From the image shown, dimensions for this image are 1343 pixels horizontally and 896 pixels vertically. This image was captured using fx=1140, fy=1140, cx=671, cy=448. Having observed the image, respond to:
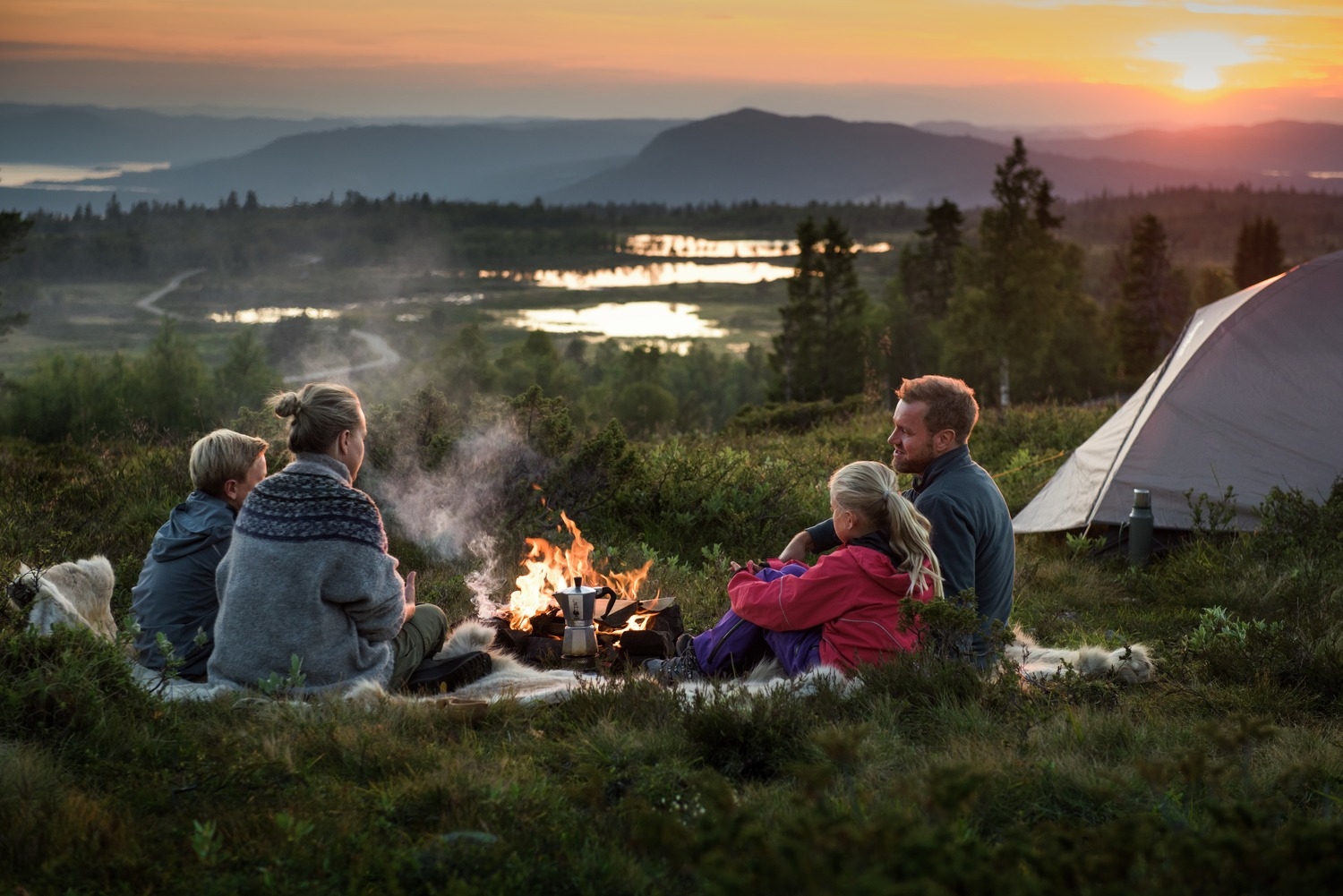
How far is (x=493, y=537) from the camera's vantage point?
26.3ft

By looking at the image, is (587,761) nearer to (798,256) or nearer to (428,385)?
(428,385)

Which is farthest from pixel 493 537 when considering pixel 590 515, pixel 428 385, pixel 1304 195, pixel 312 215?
pixel 1304 195

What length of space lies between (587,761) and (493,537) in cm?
409

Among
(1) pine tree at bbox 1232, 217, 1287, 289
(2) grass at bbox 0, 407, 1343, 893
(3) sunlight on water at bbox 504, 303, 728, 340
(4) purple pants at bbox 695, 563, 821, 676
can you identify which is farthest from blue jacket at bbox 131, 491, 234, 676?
(3) sunlight on water at bbox 504, 303, 728, 340

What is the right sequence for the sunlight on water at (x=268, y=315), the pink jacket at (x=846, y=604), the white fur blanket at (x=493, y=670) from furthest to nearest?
the sunlight on water at (x=268, y=315)
the pink jacket at (x=846, y=604)
the white fur blanket at (x=493, y=670)

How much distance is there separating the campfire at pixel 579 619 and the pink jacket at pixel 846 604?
76 cm

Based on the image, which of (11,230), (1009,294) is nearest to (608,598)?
(11,230)

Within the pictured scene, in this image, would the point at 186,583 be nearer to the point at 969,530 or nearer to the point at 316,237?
the point at 969,530

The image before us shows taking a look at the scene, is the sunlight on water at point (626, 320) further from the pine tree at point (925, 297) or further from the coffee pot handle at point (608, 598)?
the coffee pot handle at point (608, 598)

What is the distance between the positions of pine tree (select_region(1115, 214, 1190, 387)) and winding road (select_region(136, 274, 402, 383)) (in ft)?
149

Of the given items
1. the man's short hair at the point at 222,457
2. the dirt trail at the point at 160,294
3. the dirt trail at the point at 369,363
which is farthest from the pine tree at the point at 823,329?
the dirt trail at the point at 160,294

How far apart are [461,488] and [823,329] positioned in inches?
2063

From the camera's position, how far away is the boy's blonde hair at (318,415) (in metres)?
4.60

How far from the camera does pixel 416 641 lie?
5207 millimetres
